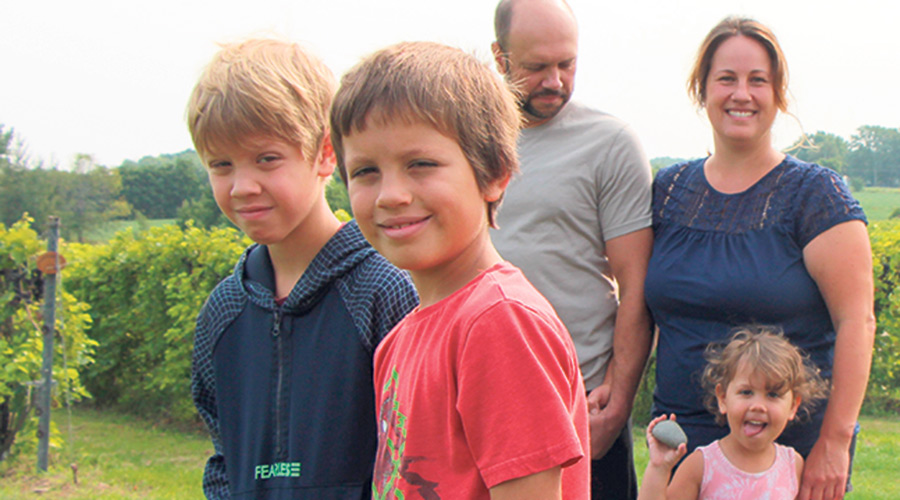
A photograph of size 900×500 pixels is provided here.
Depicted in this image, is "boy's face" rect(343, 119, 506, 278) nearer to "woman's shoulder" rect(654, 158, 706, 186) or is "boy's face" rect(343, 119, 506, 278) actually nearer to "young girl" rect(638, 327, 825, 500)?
"young girl" rect(638, 327, 825, 500)

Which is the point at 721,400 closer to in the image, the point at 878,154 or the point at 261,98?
the point at 261,98

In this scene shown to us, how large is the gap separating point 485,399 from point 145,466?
22.5ft

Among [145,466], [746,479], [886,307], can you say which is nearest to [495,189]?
[746,479]

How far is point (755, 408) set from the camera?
99.9 inches

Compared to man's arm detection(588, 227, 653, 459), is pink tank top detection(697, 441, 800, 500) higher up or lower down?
lower down

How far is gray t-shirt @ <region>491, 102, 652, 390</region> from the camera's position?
2.65 m

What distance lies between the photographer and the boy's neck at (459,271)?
56.6 inches

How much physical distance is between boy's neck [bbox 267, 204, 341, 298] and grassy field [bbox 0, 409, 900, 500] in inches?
187

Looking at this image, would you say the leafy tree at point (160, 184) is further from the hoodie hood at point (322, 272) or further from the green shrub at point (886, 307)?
the hoodie hood at point (322, 272)

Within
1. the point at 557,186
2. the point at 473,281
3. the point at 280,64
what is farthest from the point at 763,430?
the point at 280,64

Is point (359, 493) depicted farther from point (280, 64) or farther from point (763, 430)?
point (763, 430)

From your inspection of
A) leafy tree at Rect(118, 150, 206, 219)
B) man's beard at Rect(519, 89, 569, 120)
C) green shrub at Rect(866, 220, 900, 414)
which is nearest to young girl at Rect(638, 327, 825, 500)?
man's beard at Rect(519, 89, 569, 120)

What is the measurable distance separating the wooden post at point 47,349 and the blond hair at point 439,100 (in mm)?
5907

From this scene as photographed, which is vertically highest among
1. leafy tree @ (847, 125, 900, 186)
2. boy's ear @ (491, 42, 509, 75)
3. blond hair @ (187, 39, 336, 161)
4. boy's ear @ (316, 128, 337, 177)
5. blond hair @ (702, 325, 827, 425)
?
leafy tree @ (847, 125, 900, 186)
